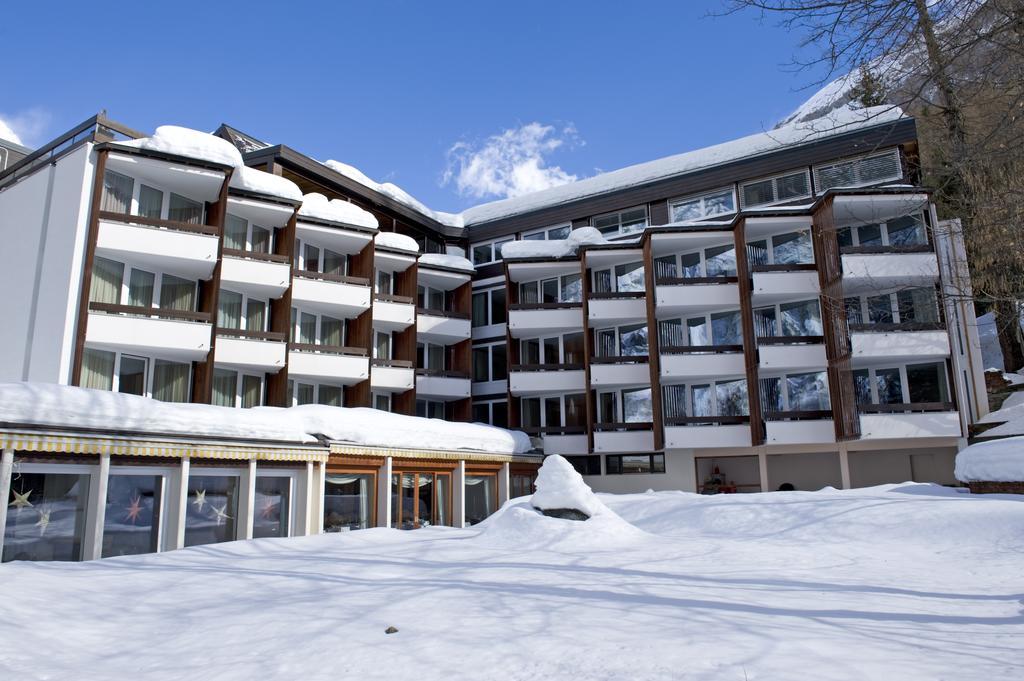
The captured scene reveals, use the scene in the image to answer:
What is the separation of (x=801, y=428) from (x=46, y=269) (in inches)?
978

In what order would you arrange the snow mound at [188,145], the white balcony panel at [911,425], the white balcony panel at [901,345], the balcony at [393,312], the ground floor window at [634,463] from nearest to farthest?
the snow mound at [188,145] < the white balcony panel at [911,425] < the white balcony panel at [901,345] < the ground floor window at [634,463] < the balcony at [393,312]

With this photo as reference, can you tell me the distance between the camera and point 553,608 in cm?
784

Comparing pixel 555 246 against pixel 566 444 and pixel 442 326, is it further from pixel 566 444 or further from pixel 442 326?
pixel 566 444

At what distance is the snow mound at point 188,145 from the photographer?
2234cm

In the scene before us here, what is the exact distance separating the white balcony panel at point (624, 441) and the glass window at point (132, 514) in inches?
684

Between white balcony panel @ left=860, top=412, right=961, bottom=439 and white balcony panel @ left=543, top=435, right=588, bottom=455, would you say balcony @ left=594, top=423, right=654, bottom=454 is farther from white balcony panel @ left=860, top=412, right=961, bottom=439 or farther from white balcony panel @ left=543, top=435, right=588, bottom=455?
white balcony panel @ left=860, top=412, right=961, bottom=439

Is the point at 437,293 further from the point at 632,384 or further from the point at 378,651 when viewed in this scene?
the point at 378,651

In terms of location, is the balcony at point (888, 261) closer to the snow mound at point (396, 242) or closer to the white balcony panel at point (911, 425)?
the white balcony panel at point (911, 425)

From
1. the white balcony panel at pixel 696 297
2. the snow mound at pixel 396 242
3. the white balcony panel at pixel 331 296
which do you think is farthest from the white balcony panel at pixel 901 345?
the white balcony panel at pixel 331 296

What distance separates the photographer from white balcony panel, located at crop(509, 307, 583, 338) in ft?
104

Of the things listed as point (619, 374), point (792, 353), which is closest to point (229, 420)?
point (619, 374)

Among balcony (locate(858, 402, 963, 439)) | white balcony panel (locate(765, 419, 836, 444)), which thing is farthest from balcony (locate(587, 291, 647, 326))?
balcony (locate(858, 402, 963, 439))

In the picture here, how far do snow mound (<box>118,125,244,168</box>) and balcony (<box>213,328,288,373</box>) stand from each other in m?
5.47

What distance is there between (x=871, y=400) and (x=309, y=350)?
66.1 ft
